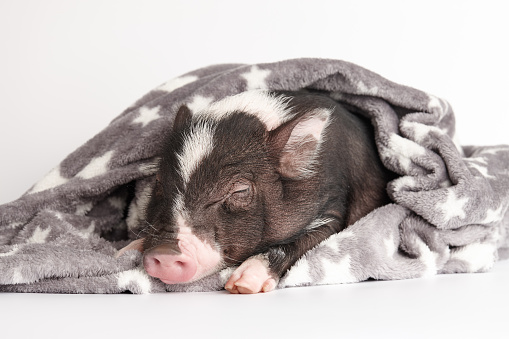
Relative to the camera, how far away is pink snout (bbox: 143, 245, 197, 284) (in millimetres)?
1666

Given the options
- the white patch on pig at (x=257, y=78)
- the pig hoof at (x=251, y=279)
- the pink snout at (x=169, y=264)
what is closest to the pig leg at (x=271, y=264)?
the pig hoof at (x=251, y=279)

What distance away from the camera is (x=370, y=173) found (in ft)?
7.47

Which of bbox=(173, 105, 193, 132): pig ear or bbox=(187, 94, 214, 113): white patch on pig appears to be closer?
bbox=(173, 105, 193, 132): pig ear

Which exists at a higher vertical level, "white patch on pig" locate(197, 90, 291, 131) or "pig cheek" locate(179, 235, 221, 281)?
"white patch on pig" locate(197, 90, 291, 131)

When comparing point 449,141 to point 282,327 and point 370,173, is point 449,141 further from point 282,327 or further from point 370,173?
point 282,327

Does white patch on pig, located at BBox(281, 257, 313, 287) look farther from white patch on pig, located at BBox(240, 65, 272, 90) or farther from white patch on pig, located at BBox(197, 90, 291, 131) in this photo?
white patch on pig, located at BBox(240, 65, 272, 90)

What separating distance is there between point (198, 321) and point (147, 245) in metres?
0.51

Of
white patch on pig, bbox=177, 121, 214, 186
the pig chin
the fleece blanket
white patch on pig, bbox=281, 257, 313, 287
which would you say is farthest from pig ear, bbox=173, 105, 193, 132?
white patch on pig, bbox=281, 257, 313, 287

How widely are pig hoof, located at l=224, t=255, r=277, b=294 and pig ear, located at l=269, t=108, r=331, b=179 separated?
0.32 metres

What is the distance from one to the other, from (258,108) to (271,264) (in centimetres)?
53

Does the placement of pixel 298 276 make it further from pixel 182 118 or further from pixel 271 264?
pixel 182 118

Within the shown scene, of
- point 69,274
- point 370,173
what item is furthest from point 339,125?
point 69,274

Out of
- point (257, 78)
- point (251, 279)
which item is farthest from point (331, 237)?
point (257, 78)

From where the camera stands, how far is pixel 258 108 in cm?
208
